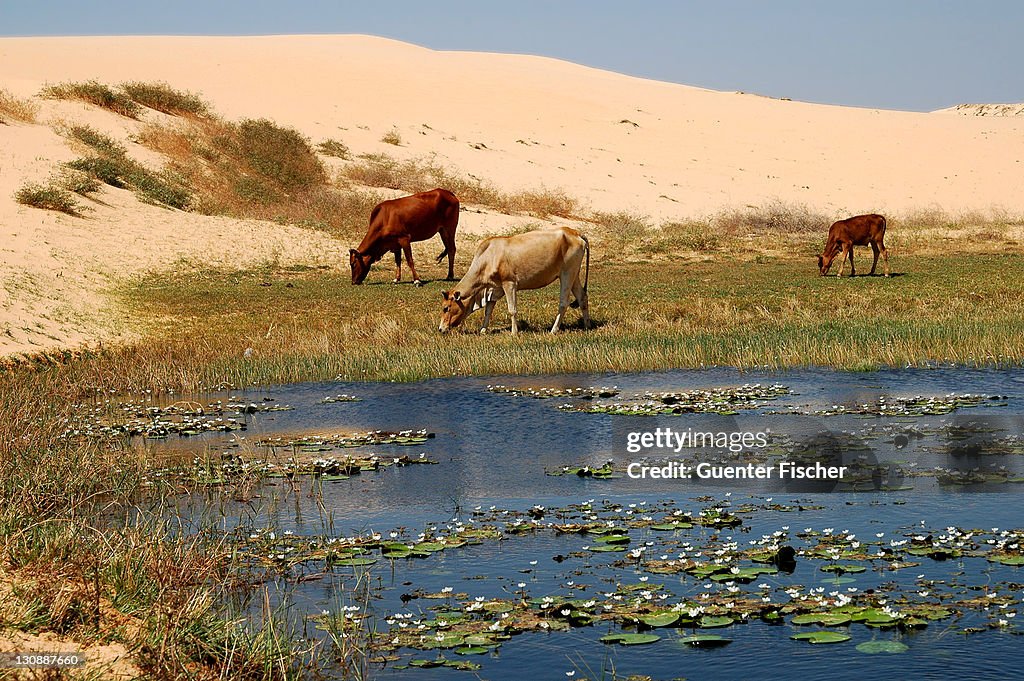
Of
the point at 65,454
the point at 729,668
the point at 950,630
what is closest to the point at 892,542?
the point at 950,630

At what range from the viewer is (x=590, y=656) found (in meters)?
7.32

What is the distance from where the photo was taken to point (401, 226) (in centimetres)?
3094

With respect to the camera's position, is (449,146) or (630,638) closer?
(630,638)

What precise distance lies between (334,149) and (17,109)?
12.0 metres

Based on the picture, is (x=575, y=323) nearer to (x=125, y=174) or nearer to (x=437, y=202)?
(x=437, y=202)

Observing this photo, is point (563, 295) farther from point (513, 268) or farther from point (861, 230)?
point (861, 230)

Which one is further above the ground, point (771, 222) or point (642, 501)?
point (771, 222)

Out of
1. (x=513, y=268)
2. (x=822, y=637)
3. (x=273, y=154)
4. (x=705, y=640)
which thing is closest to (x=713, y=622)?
(x=705, y=640)

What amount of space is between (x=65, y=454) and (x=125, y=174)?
93.2 ft

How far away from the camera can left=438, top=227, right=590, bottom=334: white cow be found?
70.4 ft

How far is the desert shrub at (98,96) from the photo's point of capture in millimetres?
46156

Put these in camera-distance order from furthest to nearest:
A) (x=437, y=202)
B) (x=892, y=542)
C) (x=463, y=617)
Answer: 1. (x=437, y=202)
2. (x=892, y=542)
3. (x=463, y=617)

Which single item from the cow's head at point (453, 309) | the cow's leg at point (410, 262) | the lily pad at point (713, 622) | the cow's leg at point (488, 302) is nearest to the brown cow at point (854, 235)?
the cow's leg at point (410, 262)

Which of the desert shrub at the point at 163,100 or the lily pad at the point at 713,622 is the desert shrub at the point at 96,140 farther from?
the lily pad at the point at 713,622
